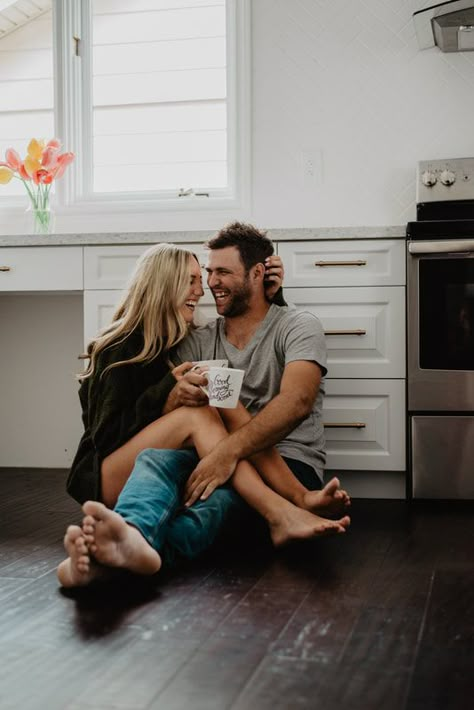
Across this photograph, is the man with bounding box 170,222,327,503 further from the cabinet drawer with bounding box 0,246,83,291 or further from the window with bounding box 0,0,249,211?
the window with bounding box 0,0,249,211

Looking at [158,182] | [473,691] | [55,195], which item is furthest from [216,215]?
[473,691]

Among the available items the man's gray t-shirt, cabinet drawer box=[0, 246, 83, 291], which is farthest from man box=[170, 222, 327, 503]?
cabinet drawer box=[0, 246, 83, 291]

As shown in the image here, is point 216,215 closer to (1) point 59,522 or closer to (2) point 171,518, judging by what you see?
(1) point 59,522

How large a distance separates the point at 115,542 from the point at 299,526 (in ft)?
1.70

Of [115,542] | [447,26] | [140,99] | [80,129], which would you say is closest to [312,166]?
[447,26]

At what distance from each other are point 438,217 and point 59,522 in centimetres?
178

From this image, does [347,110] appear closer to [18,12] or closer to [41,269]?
[41,269]

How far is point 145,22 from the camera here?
3754 mm

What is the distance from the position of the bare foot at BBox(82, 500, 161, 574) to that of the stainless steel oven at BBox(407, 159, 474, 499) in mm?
1347

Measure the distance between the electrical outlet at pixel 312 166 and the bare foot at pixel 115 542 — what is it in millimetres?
2151

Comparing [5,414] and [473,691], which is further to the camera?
[5,414]

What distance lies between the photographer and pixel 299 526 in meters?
2.01

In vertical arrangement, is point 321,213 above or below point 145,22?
below

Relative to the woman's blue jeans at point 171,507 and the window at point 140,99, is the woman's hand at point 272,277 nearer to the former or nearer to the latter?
the woman's blue jeans at point 171,507
